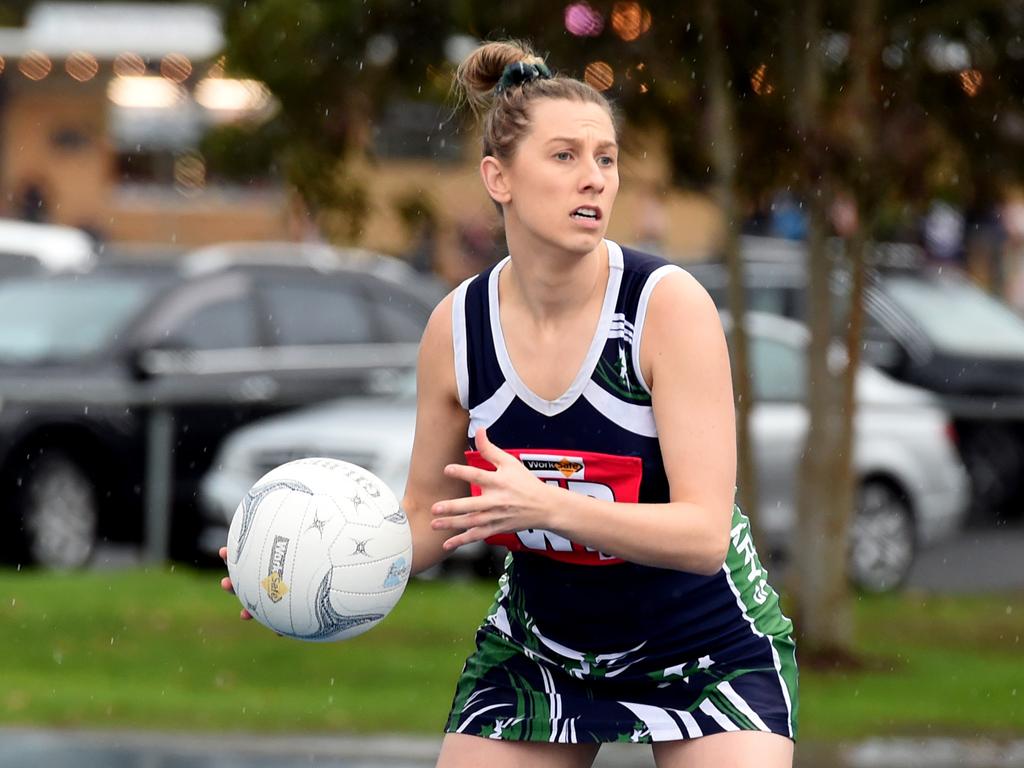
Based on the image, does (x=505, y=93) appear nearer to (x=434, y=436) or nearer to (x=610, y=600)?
(x=434, y=436)

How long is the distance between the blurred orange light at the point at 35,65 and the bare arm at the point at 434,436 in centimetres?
3091

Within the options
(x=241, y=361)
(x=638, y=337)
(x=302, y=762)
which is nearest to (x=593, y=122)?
(x=638, y=337)

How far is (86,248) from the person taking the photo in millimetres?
18109

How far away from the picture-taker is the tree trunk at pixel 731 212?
943 cm

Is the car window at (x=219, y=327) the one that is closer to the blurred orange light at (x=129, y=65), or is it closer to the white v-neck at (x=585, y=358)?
the white v-neck at (x=585, y=358)

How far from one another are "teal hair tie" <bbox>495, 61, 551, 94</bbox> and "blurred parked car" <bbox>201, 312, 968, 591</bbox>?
800cm

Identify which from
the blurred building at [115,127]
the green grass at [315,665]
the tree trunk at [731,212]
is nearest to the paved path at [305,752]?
the green grass at [315,665]

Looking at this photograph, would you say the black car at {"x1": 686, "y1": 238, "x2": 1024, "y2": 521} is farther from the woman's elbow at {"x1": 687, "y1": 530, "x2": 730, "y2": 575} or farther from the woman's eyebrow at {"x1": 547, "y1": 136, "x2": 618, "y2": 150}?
the woman's elbow at {"x1": 687, "y1": 530, "x2": 730, "y2": 575}

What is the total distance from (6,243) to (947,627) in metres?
9.17

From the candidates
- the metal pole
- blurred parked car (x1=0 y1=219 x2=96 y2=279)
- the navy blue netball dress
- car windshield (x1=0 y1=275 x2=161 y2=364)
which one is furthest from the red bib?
blurred parked car (x1=0 y1=219 x2=96 y2=279)

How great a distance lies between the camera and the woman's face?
3953 mm

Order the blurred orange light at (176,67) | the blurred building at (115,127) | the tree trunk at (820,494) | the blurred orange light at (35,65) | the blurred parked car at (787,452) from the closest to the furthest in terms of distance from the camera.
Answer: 1. the tree trunk at (820,494)
2. the blurred parked car at (787,452)
3. the blurred orange light at (176,67)
4. the blurred building at (115,127)
5. the blurred orange light at (35,65)

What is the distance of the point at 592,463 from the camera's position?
3945 mm

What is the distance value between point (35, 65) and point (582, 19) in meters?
26.5
